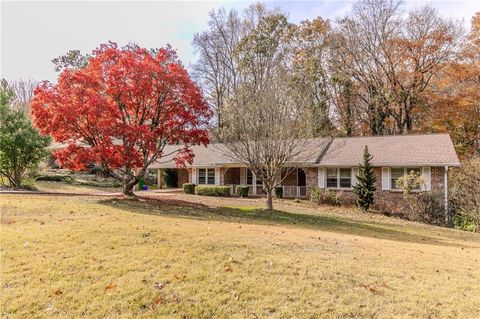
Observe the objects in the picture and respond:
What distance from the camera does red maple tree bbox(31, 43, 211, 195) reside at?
1470cm

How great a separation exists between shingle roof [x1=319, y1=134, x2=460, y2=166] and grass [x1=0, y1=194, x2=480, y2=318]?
503 inches

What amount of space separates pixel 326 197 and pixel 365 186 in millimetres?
2550

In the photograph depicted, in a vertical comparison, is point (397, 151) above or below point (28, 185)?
above

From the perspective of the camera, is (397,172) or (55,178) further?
(55,178)

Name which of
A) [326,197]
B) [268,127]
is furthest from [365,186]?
[268,127]

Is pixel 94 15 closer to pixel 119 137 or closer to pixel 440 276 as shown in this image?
pixel 119 137

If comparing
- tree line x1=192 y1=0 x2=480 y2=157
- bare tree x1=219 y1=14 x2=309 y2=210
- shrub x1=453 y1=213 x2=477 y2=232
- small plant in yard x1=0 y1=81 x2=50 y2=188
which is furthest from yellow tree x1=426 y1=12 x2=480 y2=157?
small plant in yard x1=0 y1=81 x2=50 y2=188

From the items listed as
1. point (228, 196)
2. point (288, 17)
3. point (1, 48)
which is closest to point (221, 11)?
point (288, 17)

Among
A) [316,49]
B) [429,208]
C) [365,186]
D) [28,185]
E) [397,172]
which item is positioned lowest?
[429,208]

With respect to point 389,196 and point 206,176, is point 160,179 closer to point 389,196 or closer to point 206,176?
point 206,176

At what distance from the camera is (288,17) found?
3672 centimetres

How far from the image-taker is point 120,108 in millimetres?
16203

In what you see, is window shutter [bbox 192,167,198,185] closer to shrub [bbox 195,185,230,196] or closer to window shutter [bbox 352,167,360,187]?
shrub [bbox 195,185,230,196]

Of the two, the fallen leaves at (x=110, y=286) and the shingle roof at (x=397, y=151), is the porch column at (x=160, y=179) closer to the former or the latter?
the shingle roof at (x=397, y=151)
